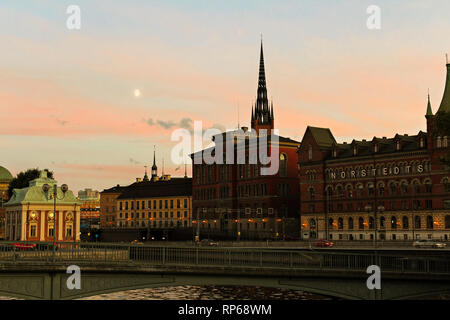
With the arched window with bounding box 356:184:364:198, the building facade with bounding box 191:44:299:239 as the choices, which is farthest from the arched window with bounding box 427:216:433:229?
the building facade with bounding box 191:44:299:239

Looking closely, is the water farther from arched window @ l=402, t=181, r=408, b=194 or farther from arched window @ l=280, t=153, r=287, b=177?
arched window @ l=280, t=153, r=287, b=177

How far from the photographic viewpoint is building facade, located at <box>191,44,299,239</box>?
144 meters

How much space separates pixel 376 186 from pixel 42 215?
202 ft

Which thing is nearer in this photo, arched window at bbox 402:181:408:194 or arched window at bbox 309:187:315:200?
arched window at bbox 402:181:408:194

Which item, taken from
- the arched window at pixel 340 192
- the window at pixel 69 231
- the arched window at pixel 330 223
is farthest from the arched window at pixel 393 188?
→ the window at pixel 69 231

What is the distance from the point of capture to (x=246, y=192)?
152m

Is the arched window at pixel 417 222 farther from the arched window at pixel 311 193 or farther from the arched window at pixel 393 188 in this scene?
the arched window at pixel 311 193

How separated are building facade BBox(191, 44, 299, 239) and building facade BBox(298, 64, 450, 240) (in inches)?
362

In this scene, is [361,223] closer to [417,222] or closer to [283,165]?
[417,222]

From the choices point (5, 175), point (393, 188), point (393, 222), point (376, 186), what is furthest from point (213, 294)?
point (5, 175)

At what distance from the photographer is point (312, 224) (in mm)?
134625

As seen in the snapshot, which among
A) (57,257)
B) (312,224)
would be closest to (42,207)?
(312,224)

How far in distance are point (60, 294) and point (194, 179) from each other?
139m
